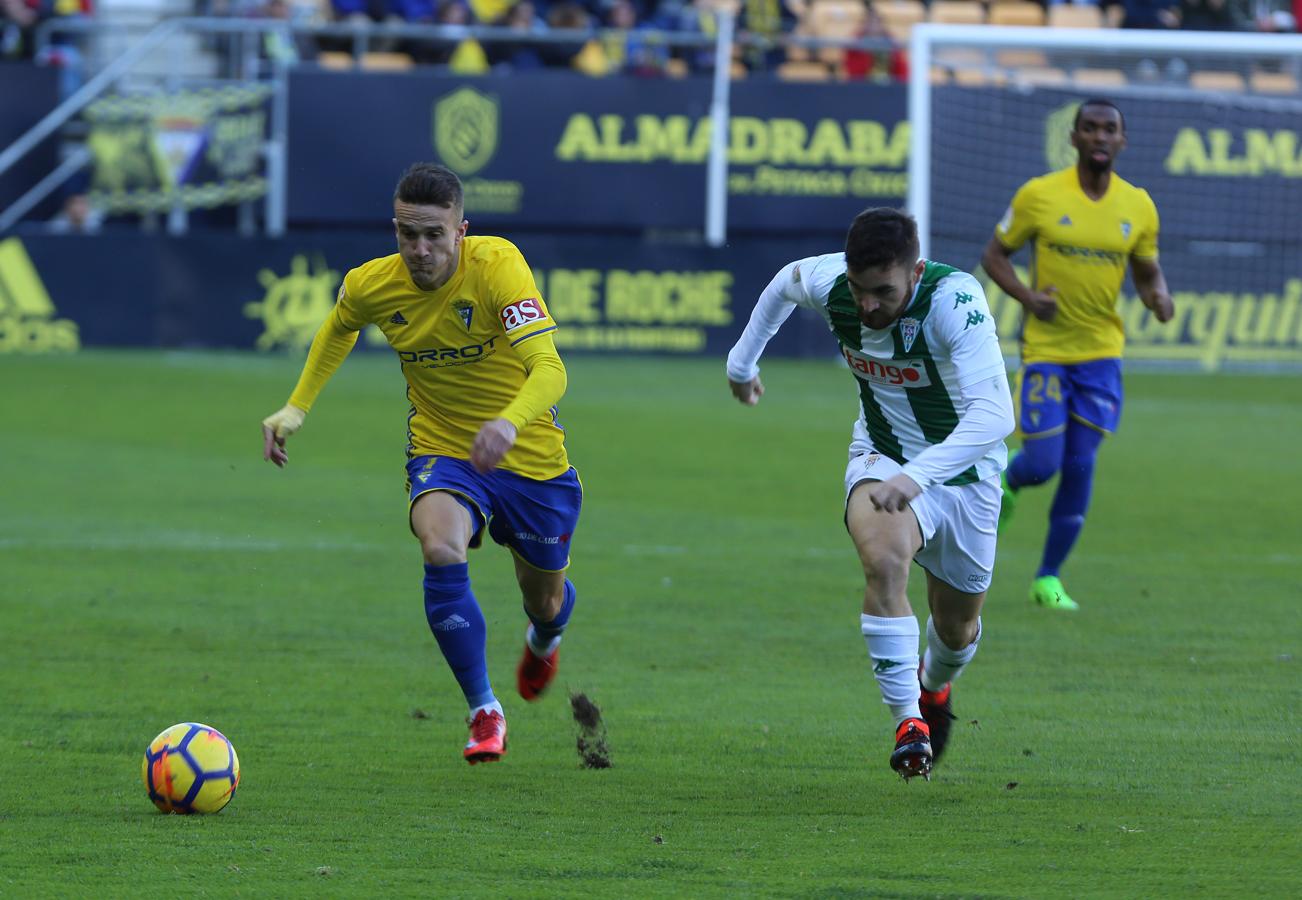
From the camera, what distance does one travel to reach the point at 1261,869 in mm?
4633

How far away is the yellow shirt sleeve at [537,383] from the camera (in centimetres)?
578

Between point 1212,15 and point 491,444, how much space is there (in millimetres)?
22252

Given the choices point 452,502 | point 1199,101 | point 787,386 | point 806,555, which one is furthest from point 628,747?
point 1199,101

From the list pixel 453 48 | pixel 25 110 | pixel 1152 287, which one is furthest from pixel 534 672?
pixel 453 48

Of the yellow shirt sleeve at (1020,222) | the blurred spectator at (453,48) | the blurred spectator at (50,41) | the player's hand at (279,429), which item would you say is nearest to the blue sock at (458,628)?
the player's hand at (279,429)

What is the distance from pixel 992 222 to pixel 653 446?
7.12 meters

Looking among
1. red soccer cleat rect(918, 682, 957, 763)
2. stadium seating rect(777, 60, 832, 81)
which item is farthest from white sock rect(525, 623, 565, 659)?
stadium seating rect(777, 60, 832, 81)

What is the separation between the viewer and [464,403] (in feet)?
21.0

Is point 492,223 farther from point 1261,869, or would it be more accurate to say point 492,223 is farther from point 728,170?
point 1261,869

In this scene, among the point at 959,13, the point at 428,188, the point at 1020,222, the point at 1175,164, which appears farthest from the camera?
the point at 959,13

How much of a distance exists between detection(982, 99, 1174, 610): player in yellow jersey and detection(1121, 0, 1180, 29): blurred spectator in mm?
16886

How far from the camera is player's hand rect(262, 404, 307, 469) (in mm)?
6152

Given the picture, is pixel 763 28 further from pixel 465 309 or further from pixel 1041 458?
pixel 465 309

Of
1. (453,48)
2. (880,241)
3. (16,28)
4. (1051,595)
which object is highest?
(880,241)
